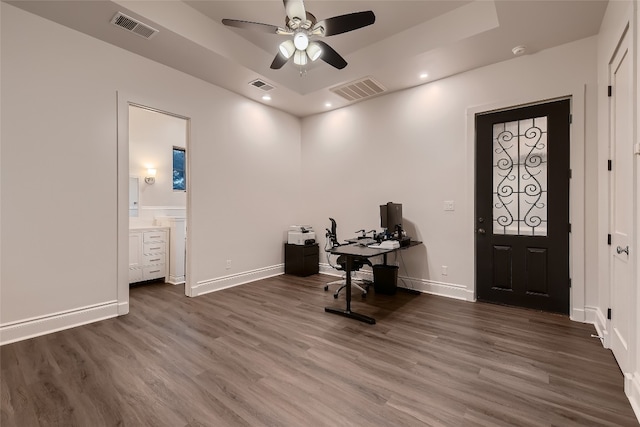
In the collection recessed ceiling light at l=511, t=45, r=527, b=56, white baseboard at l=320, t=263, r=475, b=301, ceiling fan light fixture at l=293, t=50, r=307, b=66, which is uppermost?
recessed ceiling light at l=511, t=45, r=527, b=56

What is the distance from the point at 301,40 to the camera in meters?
2.73

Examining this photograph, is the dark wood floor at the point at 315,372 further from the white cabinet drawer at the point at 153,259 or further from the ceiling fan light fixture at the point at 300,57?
the ceiling fan light fixture at the point at 300,57

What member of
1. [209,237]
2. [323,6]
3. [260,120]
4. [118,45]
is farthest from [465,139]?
[118,45]

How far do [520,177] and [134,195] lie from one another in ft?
20.0

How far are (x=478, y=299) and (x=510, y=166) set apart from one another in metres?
1.76

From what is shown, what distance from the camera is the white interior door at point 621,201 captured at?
193 centimetres

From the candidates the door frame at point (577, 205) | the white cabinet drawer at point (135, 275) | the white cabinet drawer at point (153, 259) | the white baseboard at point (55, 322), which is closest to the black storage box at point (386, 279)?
the door frame at point (577, 205)

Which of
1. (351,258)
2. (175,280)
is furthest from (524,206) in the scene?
(175,280)

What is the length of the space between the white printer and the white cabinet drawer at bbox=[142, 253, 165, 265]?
217 centimetres

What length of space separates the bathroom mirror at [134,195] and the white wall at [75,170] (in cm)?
195

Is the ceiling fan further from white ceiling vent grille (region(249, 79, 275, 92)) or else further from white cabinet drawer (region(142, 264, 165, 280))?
white cabinet drawer (region(142, 264, 165, 280))

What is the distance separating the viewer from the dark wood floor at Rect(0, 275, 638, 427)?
1.73 meters

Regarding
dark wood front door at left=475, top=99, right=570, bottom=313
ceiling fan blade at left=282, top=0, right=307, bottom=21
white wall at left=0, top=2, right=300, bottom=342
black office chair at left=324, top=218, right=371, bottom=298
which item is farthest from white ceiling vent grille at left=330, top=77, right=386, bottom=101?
black office chair at left=324, top=218, right=371, bottom=298

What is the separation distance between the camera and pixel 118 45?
3309 millimetres
